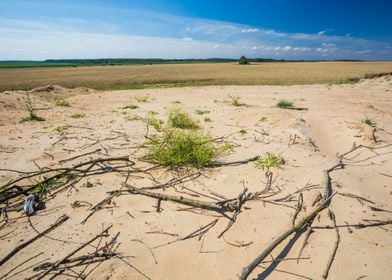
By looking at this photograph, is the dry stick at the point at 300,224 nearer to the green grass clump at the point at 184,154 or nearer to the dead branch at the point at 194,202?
the dead branch at the point at 194,202

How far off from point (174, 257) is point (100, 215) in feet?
3.52

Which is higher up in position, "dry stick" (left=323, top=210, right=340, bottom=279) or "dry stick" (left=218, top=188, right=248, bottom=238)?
"dry stick" (left=218, top=188, right=248, bottom=238)

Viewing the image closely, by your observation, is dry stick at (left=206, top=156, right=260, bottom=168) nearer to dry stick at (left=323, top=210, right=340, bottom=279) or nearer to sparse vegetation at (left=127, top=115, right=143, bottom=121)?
dry stick at (left=323, top=210, right=340, bottom=279)

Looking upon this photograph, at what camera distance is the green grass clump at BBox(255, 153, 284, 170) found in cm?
422

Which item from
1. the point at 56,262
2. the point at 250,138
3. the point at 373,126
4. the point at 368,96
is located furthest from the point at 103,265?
the point at 368,96

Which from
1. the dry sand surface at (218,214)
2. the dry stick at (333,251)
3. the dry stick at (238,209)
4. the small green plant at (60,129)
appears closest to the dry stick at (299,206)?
the dry sand surface at (218,214)

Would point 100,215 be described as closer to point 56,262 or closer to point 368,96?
point 56,262

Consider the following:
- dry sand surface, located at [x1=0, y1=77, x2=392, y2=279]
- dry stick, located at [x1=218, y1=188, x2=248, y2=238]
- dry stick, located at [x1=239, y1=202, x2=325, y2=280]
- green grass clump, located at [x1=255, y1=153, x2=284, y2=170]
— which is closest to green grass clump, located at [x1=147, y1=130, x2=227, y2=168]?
dry sand surface, located at [x1=0, y1=77, x2=392, y2=279]

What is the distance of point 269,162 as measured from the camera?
4.29 meters

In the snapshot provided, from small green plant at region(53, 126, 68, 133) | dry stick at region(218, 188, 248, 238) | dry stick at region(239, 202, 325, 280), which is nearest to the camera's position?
dry stick at region(239, 202, 325, 280)

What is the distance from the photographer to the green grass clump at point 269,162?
4.22 metres

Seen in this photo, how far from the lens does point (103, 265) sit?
246 centimetres

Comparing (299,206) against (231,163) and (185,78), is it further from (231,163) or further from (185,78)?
(185,78)

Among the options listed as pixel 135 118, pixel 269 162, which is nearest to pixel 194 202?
pixel 269 162
